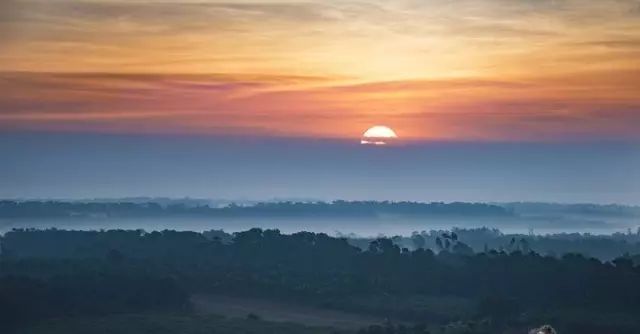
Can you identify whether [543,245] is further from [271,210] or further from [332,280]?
[271,210]

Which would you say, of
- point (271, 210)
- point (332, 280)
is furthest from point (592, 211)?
point (332, 280)

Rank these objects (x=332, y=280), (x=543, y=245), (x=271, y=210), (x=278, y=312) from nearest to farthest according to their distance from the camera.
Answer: (x=278, y=312), (x=332, y=280), (x=543, y=245), (x=271, y=210)

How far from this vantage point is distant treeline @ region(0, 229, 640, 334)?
3334 centimetres

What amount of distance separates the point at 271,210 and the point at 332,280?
12320 centimetres

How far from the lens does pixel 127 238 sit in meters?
56.5

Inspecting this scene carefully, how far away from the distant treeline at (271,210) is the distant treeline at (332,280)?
75436mm

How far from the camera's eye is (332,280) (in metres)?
42.4

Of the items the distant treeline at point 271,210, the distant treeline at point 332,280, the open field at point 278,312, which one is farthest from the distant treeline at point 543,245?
the distant treeline at point 271,210

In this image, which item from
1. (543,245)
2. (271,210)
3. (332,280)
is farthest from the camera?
(271,210)

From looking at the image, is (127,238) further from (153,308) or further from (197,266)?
(153,308)

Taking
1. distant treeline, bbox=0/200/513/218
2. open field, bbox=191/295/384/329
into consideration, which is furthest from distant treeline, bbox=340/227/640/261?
distant treeline, bbox=0/200/513/218

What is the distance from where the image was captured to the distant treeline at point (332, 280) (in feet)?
109

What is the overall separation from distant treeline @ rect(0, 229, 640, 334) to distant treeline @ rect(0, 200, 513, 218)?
75436 millimetres

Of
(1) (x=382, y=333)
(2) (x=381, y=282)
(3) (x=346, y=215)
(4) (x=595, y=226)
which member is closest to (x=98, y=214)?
(3) (x=346, y=215)
